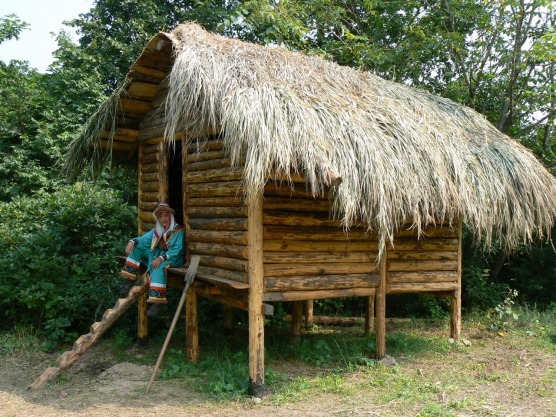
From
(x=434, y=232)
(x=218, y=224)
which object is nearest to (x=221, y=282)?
(x=218, y=224)

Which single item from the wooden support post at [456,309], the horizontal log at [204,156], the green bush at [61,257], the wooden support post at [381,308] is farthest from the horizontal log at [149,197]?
the wooden support post at [456,309]

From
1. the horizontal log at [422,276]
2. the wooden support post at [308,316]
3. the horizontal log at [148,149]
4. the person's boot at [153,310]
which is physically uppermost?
the horizontal log at [148,149]

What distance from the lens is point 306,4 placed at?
36.9 ft

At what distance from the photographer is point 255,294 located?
5.24m

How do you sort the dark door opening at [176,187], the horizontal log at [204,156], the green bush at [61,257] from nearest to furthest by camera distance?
the horizontal log at [204,156], the green bush at [61,257], the dark door opening at [176,187]

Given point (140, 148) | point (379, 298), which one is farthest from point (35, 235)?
point (379, 298)

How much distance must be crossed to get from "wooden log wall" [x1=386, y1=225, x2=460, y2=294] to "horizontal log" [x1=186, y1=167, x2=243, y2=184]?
2.27 m

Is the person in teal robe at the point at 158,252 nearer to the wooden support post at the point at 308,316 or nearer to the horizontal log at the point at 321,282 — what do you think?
the horizontal log at the point at 321,282

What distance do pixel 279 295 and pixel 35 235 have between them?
15.4ft

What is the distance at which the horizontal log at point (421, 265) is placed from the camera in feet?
22.0

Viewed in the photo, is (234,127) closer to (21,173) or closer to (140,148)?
(140,148)

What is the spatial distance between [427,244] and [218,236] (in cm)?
289

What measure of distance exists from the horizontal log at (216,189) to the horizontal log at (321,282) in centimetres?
99

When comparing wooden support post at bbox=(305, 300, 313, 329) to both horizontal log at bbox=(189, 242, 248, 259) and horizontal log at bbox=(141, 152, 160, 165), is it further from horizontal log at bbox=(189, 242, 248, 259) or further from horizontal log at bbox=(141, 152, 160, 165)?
horizontal log at bbox=(141, 152, 160, 165)
